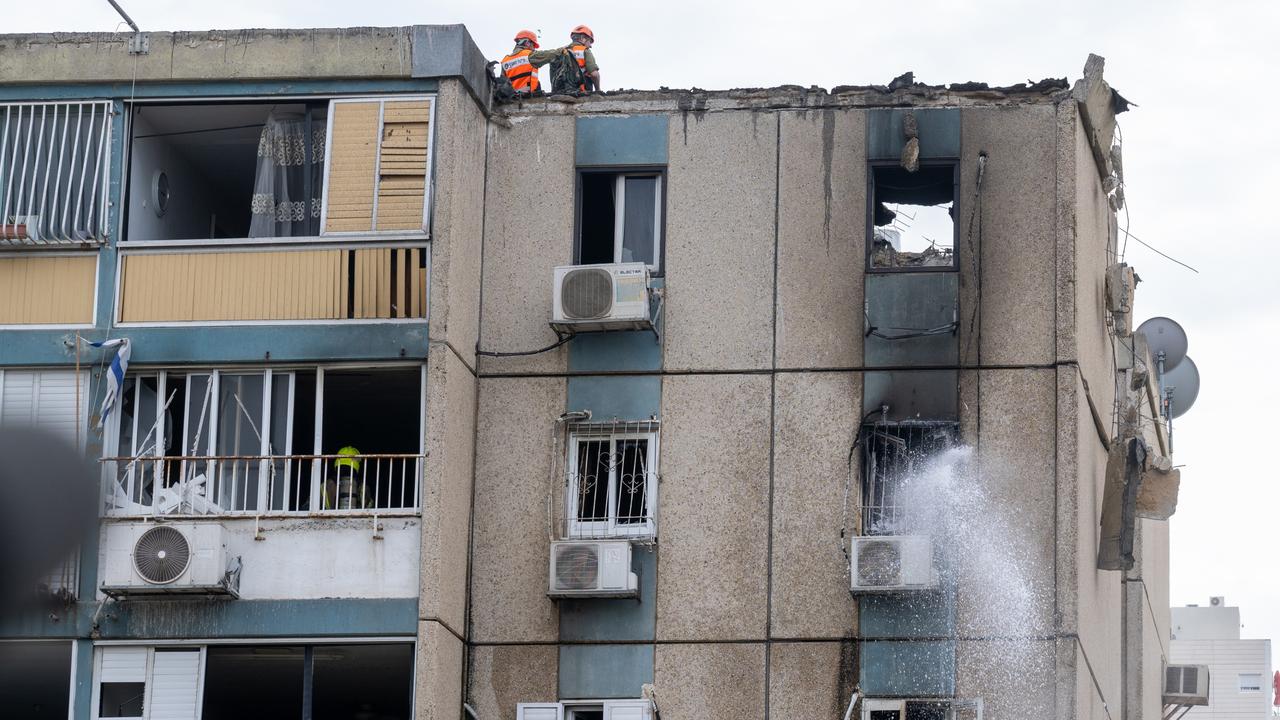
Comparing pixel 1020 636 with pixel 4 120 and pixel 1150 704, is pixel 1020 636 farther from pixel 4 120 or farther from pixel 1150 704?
pixel 4 120

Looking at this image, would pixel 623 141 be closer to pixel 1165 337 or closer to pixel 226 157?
pixel 226 157

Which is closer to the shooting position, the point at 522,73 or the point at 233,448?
the point at 233,448

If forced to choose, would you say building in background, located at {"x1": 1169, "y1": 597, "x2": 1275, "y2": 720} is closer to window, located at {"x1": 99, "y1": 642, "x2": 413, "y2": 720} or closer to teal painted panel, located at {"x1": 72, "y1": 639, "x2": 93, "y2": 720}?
window, located at {"x1": 99, "y1": 642, "x2": 413, "y2": 720}

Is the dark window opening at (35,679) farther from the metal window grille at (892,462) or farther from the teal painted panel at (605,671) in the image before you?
the metal window grille at (892,462)

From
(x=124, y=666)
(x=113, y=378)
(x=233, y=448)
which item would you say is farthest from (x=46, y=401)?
(x=124, y=666)

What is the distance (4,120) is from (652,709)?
9.25 m

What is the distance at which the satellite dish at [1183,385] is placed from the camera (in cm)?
3150

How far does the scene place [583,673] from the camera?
69.6 feet

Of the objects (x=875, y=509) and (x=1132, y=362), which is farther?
(x=1132, y=362)

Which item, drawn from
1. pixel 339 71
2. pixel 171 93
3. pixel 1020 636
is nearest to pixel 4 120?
pixel 171 93

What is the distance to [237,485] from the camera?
2161 centimetres

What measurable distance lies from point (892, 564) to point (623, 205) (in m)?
4.92

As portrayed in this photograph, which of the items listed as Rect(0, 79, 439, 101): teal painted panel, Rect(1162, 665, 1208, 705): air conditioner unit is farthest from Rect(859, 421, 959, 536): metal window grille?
Rect(1162, 665, 1208, 705): air conditioner unit

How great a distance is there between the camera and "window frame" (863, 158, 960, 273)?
21.6 meters
